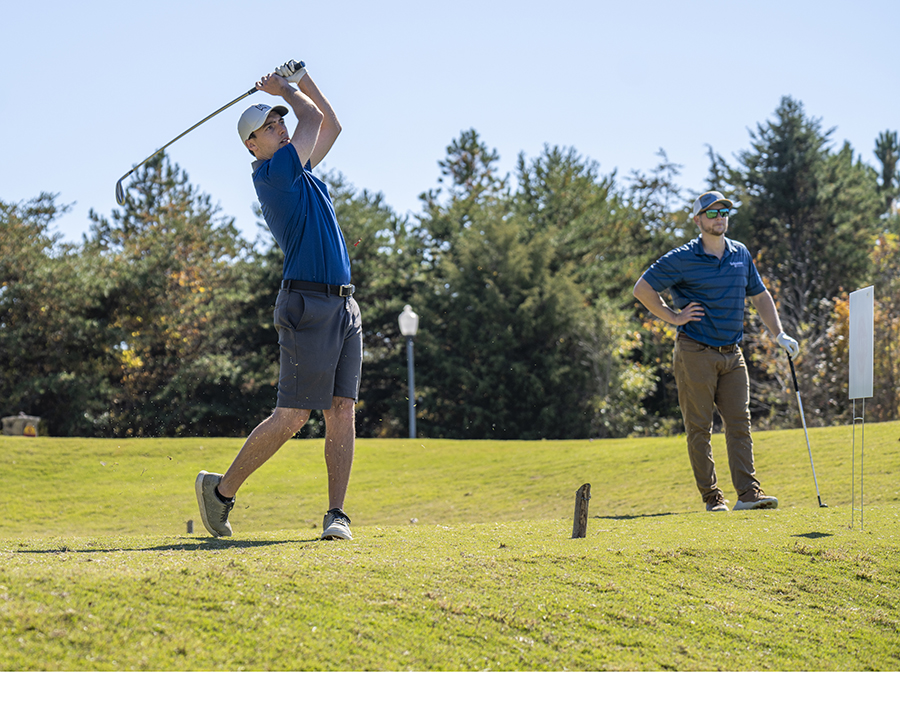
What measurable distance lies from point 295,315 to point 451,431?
23.9 meters

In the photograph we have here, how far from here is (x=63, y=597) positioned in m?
2.73

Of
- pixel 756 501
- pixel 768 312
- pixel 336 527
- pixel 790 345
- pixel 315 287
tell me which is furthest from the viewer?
pixel 768 312

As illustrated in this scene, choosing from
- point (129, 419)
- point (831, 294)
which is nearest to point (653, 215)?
point (831, 294)

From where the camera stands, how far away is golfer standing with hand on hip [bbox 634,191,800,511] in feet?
20.7

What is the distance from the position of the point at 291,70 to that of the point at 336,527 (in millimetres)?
2390

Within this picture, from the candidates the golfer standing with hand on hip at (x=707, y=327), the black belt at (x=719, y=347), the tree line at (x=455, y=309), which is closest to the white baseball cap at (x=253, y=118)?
the golfer standing with hand on hip at (x=707, y=327)

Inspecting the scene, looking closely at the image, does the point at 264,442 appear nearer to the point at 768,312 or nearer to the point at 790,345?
the point at 790,345

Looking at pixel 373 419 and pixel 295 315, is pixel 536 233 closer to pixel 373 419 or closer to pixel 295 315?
pixel 373 419

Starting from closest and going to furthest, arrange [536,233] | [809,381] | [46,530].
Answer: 1. [46,530]
2. [809,381]
3. [536,233]

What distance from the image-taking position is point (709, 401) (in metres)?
6.40

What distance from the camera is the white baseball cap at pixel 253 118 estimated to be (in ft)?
15.1

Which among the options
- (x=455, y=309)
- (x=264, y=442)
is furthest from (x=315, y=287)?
(x=455, y=309)

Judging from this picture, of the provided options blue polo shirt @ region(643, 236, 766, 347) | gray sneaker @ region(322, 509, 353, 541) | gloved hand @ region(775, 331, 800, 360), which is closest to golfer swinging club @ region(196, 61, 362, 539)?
gray sneaker @ region(322, 509, 353, 541)

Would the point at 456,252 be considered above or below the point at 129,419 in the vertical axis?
above
